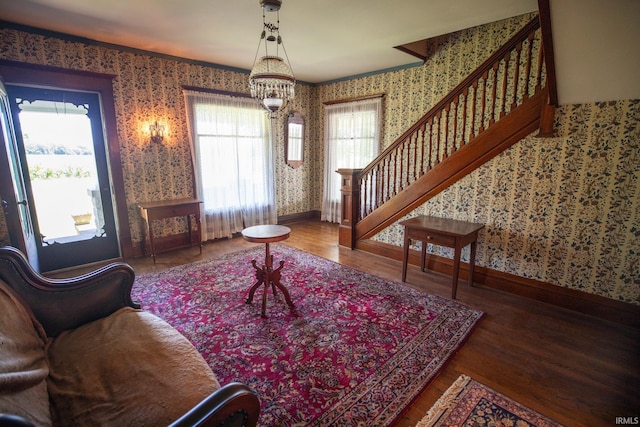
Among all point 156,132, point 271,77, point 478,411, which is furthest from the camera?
point 156,132

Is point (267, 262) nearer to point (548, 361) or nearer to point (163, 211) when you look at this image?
point (163, 211)

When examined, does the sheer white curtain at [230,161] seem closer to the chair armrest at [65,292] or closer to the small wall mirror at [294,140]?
the small wall mirror at [294,140]

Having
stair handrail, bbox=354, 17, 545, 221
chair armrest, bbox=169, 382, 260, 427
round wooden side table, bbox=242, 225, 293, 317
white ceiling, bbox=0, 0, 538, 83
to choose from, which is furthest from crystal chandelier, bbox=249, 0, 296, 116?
chair armrest, bbox=169, 382, 260, 427

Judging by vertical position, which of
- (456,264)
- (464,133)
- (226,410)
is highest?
(464,133)

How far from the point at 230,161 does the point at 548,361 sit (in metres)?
4.77

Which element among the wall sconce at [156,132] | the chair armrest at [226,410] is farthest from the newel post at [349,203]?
the chair armrest at [226,410]

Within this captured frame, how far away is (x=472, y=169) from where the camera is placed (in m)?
3.41

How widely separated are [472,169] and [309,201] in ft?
12.9

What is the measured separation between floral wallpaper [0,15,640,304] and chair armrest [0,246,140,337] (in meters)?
2.69

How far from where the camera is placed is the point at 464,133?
364cm

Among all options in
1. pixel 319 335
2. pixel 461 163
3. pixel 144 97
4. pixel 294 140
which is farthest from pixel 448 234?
pixel 144 97

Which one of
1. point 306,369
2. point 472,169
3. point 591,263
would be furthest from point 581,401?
point 472,169

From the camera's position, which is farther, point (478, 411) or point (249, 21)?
point (249, 21)

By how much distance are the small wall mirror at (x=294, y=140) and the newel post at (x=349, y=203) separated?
1.87 m
